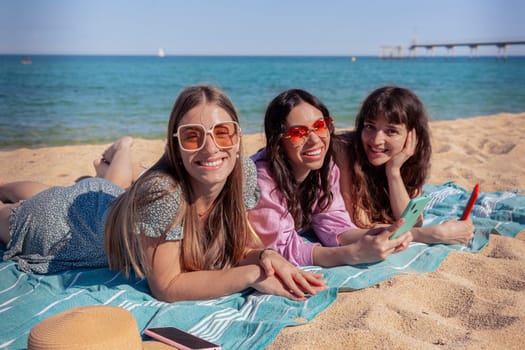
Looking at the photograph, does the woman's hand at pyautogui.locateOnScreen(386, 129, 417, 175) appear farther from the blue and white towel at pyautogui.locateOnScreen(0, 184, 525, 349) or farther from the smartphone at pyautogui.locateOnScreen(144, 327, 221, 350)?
the smartphone at pyautogui.locateOnScreen(144, 327, 221, 350)

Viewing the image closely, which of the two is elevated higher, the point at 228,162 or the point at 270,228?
the point at 228,162

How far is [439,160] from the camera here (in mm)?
6730

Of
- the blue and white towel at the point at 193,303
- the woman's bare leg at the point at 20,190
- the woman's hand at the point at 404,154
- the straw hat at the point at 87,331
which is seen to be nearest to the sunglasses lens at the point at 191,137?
the blue and white towel at the point at 193,303

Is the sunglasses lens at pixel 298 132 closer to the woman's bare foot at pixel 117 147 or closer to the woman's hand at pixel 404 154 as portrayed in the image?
the woman's hand at pixel 404 154

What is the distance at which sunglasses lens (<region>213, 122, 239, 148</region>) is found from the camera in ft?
9.19

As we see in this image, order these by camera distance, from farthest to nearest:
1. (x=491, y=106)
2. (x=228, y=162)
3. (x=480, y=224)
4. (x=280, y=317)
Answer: (x=491, y=106)
(x=480, y=224)
(x=228, y=162)
(x=280, y=317)

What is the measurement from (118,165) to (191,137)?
7.13 ft

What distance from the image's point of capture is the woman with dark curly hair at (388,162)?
12.2 feet

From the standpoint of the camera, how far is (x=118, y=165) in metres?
4.71

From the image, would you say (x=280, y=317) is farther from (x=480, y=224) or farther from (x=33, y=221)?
(x=480, y=224)

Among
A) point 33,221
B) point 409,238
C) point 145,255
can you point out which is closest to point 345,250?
point 409,238

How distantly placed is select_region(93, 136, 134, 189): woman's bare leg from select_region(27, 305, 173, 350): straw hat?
110 inches

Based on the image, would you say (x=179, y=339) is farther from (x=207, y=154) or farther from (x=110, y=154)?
(x=110, y=154)

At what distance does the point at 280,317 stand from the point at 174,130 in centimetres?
119
